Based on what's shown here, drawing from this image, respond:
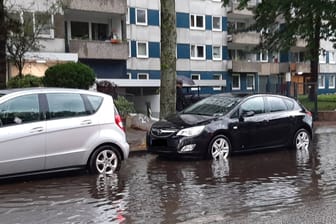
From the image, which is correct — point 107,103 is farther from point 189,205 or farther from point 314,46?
A: point 314,46

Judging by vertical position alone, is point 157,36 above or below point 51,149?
above

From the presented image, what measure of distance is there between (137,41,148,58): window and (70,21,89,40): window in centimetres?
589

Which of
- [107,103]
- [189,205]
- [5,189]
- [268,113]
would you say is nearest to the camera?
[189,205]

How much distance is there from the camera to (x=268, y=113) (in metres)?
12.7

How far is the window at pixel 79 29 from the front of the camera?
132ft

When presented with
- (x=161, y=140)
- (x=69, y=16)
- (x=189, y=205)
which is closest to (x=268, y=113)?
(x=161, y=140)

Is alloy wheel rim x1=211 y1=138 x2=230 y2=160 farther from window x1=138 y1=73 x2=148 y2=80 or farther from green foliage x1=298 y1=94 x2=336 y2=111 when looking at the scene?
window x1=138 y1=73 x2=148 y2=80

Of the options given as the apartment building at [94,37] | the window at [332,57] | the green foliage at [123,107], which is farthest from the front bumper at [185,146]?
the window at [332,57]

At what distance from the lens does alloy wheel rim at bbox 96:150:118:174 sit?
9.89 meters

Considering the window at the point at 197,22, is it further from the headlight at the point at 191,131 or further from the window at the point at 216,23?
the headlight at the point at 191,131

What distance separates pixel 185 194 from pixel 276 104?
18.7 ft

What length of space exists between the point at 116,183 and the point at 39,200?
1.67m

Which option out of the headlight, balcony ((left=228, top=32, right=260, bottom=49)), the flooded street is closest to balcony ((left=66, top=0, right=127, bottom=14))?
balcony ((left=228, top=32, right=260, bottom=49))

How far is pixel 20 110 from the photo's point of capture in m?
8.98
